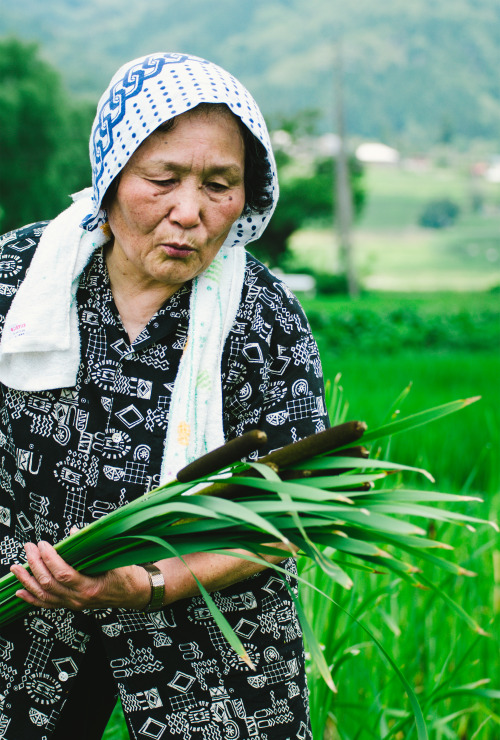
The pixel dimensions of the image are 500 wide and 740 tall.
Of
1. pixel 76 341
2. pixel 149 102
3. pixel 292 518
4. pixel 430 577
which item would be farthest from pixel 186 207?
pixel 430 577

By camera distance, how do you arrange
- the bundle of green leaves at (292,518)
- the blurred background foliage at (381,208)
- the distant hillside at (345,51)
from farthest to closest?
1. the distant hillside at (345,51)
2. the blurred background foliage at (381,208)
3. the bundle of green leaves at (292,518)

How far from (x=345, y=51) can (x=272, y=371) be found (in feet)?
293

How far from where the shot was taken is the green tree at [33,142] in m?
27.1

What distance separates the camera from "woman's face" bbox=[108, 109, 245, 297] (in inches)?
42.6

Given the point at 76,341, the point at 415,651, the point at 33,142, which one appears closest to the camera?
the point at 76,341

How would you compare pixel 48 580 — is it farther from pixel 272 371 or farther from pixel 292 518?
pixel 272 371

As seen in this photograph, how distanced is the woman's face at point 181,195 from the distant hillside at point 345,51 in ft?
215

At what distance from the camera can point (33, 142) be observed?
2797 cm

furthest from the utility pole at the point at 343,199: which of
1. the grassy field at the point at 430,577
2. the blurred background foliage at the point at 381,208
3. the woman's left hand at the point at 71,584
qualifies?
the woman's left hand at the point at 71,584

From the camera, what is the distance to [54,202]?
89.1 ft

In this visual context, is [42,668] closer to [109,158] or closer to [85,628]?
[85,628]

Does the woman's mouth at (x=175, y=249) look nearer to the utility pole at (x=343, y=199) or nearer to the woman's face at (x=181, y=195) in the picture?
the woman's face at (x=181, y=195)

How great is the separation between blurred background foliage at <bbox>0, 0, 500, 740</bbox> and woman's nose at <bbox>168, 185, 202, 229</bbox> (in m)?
0.67

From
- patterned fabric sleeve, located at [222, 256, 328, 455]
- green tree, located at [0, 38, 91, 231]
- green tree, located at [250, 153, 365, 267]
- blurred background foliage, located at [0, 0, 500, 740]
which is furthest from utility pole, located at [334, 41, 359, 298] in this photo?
patterned fabric sleeve, located at [222, 256, 328, 455]
